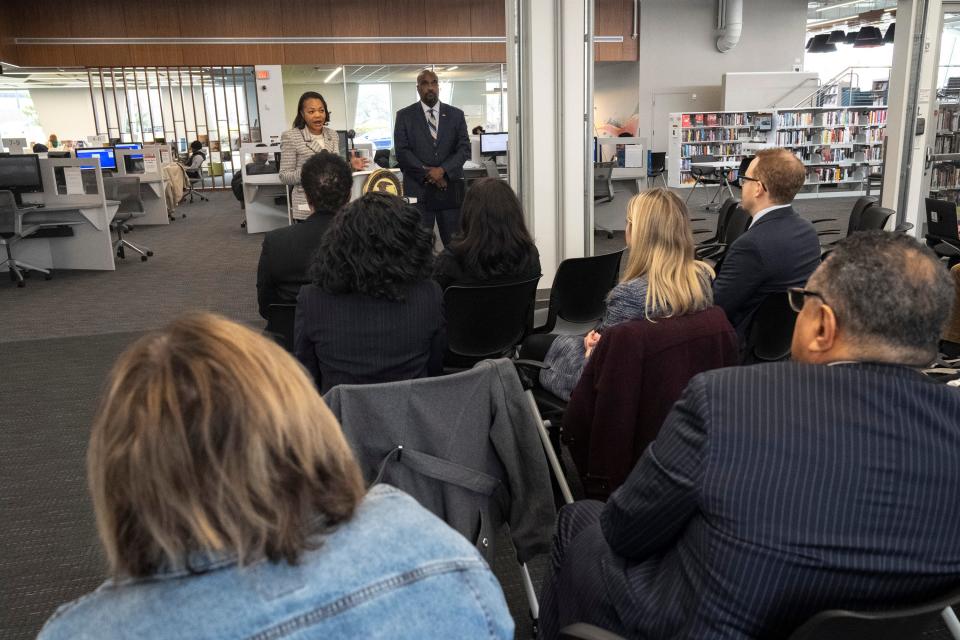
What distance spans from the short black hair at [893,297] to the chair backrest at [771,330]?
171 centimetres

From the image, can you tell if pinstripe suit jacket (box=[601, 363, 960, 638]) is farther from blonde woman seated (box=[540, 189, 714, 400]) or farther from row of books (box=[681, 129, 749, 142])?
row of books (box=[681, 129, 749, 142])

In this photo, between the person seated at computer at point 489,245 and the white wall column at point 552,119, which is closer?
the person seated at computer at point 489,245

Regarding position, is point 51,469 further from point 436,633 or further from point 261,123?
point 261,123

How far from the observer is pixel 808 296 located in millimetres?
1392

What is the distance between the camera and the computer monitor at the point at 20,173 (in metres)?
7.22

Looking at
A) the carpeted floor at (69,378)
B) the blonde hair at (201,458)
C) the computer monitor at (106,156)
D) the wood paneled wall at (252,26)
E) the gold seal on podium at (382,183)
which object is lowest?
the carpeted floor at (69,378)

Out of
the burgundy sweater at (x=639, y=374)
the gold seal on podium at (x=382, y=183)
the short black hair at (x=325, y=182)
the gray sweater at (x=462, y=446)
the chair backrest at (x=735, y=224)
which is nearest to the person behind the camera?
the gray sweater at (x=462, y=446)

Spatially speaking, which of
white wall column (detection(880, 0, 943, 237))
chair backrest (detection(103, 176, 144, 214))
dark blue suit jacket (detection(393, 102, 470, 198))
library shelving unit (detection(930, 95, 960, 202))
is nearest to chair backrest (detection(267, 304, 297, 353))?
dark blue suit jacket (detection(393, 102, 470, 198))

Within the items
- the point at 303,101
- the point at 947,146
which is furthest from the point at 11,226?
the point at 947,146

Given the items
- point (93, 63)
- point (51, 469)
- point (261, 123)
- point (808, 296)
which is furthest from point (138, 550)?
point (93, 63)

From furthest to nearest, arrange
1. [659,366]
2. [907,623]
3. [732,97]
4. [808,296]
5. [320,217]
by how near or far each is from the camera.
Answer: [732,97] → [320,217] → [659,366] → [808,296] → [907,623]

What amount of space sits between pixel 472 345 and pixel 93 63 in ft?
45.6

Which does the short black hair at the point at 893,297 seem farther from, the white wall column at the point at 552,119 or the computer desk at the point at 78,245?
the computer desk at the point at 78,245

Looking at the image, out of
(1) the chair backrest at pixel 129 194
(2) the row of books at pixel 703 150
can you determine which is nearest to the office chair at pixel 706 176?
(2) the row of books at pixel 703 150
